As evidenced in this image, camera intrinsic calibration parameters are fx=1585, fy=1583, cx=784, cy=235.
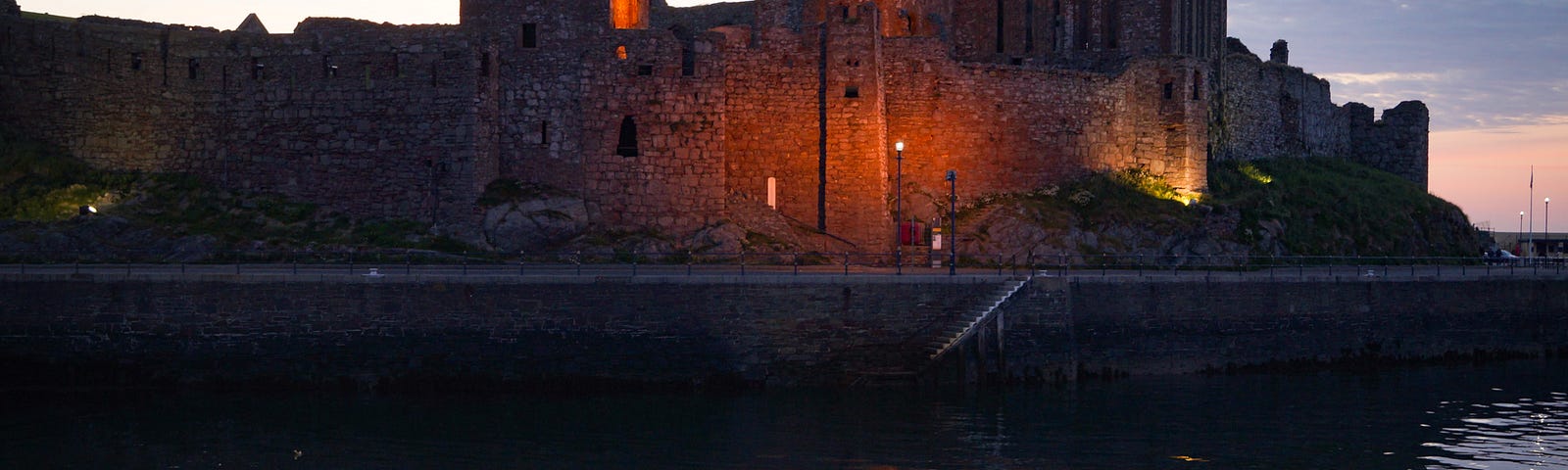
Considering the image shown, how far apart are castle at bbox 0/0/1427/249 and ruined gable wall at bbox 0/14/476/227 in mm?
64

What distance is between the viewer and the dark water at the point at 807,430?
30.6 m

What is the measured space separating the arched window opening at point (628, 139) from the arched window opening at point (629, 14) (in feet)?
11.9

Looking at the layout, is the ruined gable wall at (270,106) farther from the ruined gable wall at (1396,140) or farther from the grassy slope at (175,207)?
the ruined gable wall at (1396,140)

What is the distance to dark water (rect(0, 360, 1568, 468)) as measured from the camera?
30625mm

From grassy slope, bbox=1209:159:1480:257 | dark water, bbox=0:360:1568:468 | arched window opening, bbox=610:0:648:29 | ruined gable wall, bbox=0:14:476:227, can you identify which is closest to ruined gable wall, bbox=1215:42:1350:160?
grassy slope, bbox=1209:159:1480:257

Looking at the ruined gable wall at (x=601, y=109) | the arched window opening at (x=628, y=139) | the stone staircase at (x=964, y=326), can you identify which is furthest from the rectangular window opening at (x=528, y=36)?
the stone staircase at (x=964, y=326)

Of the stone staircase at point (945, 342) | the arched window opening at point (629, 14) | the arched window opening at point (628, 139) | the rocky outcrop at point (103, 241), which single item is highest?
the arched window opening at point (629, 14)

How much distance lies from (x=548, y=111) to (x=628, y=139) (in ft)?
9.02

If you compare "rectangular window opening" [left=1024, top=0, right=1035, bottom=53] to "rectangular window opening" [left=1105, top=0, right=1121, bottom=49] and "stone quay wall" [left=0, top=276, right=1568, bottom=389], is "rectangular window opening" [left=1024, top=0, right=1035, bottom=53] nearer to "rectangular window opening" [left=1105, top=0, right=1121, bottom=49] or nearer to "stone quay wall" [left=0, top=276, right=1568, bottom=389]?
"rectangular window opening" [left=1105, top=0, right=1121, bottom=49]

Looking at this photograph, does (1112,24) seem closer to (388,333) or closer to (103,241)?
(388,333)

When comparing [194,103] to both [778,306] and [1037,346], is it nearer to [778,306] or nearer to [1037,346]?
[778,306]

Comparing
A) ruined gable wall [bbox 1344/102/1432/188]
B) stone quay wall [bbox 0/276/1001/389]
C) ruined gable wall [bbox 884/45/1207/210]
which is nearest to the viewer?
stone quay wall [bbox 0/276/1001/389]

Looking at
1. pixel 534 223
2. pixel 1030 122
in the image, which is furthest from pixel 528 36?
pixel 1030 122

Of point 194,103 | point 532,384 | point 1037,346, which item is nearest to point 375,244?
point 194,103
